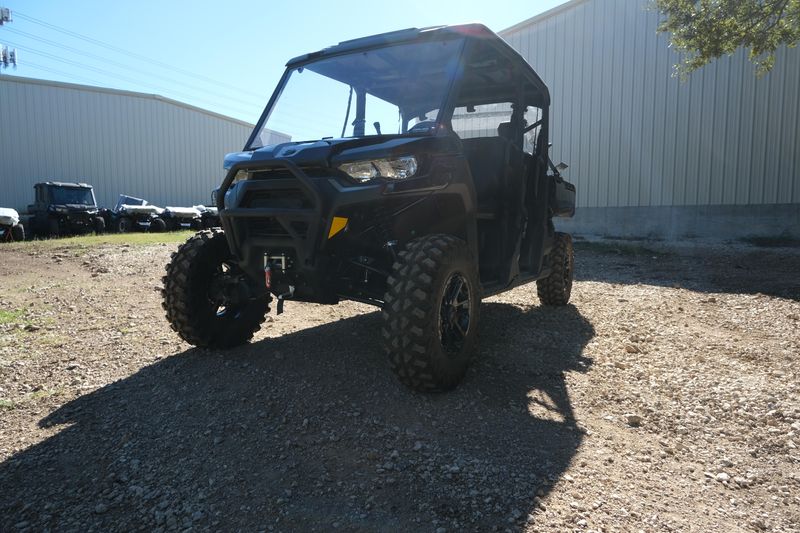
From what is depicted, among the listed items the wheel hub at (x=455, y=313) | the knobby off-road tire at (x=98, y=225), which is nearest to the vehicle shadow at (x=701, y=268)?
the wheel hub at (x=455, y=313)

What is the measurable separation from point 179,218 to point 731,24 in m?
21.0

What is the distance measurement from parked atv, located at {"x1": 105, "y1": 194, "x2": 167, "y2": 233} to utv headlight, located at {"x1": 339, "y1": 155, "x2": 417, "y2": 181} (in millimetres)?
21322

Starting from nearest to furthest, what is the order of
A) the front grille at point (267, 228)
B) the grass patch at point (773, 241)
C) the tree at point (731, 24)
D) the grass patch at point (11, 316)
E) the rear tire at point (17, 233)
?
the front grille at point (267, 228) < the grass patch at point (11, 316) < the tree at point (731, 24) < the grass patch at point (773, 241) < the rear tire at point (17, 233)

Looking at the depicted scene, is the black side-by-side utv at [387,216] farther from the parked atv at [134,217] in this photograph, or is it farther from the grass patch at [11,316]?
the parked atv at [134,217]

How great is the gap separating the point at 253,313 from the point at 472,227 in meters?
1.98

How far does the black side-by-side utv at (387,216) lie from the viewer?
120 inches

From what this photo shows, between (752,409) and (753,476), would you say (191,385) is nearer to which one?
(753,476)

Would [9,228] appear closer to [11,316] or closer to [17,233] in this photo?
[17,233]

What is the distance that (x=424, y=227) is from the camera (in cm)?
374

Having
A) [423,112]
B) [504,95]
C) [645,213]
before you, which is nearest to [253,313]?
[423,112]

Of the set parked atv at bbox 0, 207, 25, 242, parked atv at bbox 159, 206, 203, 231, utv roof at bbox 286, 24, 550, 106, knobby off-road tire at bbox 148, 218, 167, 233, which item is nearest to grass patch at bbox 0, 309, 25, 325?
utv roof at bbox 286, 24, 550, 106

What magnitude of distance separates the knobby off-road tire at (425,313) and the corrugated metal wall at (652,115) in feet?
41.6

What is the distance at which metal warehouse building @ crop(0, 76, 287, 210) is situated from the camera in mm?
25047

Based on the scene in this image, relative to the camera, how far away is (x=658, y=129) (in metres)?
13.8
